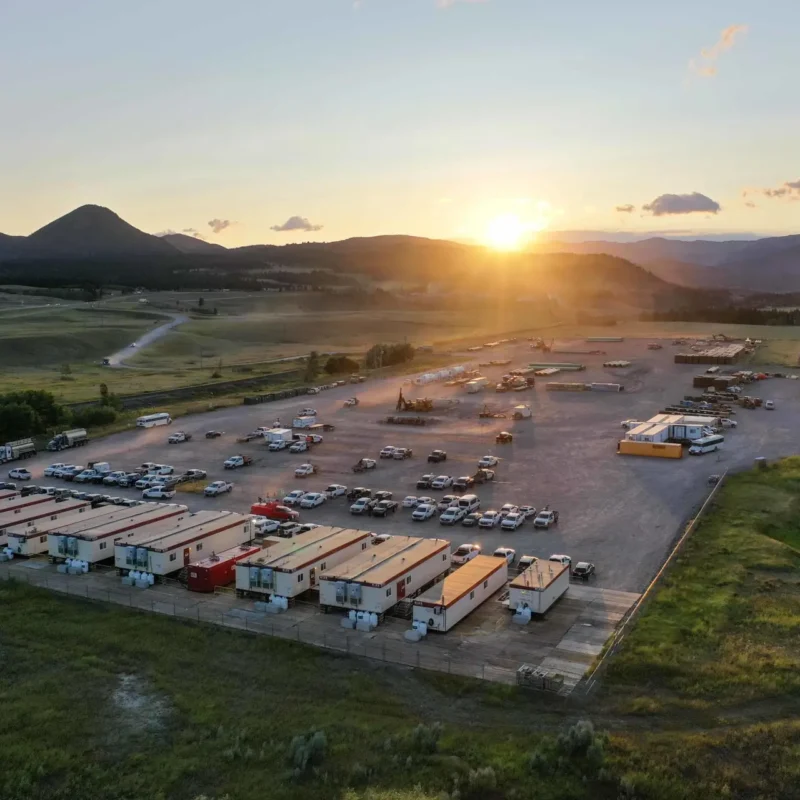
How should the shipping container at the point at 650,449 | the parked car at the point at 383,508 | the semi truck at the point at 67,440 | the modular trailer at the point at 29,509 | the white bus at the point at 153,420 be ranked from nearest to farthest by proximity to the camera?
the modular trailer at the point at 29,509, the parked car at the point at 383,508, the shipping container at the point at 650,449, the semi truck at the point at 67,440, the white bus at the point at 153,420

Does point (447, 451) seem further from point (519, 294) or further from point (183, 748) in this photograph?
point (519, 294)

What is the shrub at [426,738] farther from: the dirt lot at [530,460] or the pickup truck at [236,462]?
the pickup truck at [236,462]

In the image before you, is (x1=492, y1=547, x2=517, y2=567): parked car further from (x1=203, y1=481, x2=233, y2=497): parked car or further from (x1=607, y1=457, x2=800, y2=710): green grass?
(x1=203, y1=481, x2=233, y2=497): parked car

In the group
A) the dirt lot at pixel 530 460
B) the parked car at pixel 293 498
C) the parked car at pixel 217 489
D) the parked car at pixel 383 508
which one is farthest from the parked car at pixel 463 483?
the parked car at pixel 217 489

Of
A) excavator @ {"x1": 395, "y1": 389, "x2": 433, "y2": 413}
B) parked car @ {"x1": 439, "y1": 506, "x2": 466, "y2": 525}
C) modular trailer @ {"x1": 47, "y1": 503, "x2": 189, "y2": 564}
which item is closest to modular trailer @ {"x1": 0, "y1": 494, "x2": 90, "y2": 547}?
modular trailer @ {"x1": 47, "y1": 503, "x2": 189, "y2": 564}

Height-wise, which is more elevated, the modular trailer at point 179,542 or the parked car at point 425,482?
the modular trailer at point 179,542

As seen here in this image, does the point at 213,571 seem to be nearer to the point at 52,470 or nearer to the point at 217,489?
the point at 217,489
